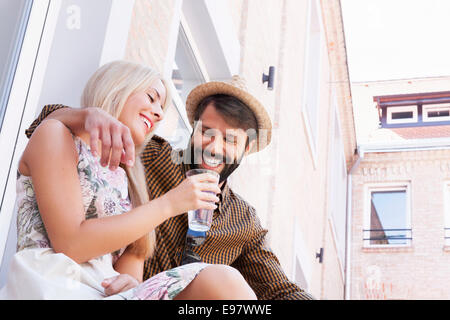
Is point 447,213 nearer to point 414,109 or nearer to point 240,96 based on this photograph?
point 414,109

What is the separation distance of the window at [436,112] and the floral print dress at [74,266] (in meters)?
17.1

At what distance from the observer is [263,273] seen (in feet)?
7.83

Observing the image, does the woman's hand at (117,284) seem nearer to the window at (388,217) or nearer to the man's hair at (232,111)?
the man's hair at (232,111)

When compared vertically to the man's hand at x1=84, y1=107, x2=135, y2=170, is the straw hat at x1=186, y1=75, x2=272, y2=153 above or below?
above

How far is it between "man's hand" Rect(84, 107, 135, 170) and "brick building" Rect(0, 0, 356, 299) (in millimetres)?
845

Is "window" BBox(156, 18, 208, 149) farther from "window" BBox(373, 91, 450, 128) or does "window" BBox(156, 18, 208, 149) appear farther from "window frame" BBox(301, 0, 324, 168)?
"window" BBox(373, 91, 450, 128)

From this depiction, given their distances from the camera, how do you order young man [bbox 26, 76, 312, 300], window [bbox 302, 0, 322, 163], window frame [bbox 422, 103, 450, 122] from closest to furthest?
young man [bbox 26, 76, 312, 300] → window [bbox 302, 0, 322, 163] → window frame [bbox 422, 103, 450, 122]

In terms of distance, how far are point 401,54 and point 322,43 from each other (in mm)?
4820

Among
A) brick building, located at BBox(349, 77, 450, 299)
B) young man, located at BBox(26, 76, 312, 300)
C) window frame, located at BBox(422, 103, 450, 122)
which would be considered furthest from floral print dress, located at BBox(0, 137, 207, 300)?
window frame, located at BBox(422, 103, 450, 122)

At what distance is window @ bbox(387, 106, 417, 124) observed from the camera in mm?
18125

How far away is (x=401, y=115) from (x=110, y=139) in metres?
17.6

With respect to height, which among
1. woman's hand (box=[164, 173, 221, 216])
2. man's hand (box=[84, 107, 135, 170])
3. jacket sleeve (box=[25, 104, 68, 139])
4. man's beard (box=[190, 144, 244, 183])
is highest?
man's beard (box=[190, 144, 244, 183])

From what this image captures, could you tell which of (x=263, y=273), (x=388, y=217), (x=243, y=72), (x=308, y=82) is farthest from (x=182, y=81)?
(x=388, y=217)
